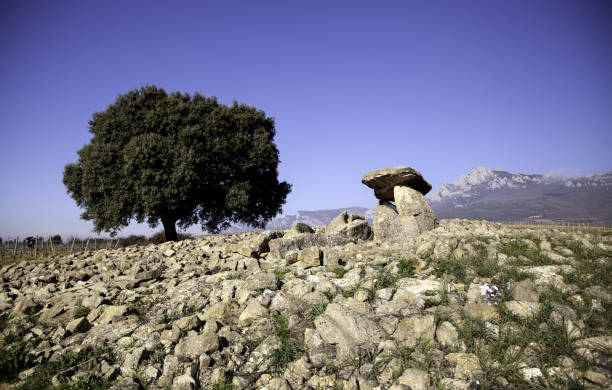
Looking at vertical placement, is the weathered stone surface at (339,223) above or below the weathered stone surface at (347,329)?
above

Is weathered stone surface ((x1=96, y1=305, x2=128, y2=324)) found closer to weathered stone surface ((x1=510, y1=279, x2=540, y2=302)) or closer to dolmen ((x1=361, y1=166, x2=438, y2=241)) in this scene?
weathered stone surface ((x1=510, y1=279, x2=540, y2=302))

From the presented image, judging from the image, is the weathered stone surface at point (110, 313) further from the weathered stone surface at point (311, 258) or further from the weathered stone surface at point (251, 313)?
the weathered stone surface at point (311, 258)

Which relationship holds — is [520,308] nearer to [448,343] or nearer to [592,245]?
[448,343]

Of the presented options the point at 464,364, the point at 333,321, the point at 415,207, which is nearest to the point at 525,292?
the point at 464,364

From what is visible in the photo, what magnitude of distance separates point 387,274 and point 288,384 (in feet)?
9.93

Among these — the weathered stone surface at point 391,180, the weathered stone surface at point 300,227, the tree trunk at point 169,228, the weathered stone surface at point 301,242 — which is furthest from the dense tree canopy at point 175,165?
the weathered stone surface at point 301,242

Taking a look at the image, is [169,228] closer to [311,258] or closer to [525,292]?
[311,258]

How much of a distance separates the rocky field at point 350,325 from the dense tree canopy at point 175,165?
1039 centimetres

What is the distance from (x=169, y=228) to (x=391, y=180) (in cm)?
1474

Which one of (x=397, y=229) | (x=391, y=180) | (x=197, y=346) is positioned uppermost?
(x=391, y=180)

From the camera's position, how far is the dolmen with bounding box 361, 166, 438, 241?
10.1m

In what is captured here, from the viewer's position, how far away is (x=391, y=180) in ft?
39.8

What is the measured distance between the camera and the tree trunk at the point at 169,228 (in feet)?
65.7

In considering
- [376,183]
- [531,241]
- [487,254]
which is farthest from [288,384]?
[376,183]
